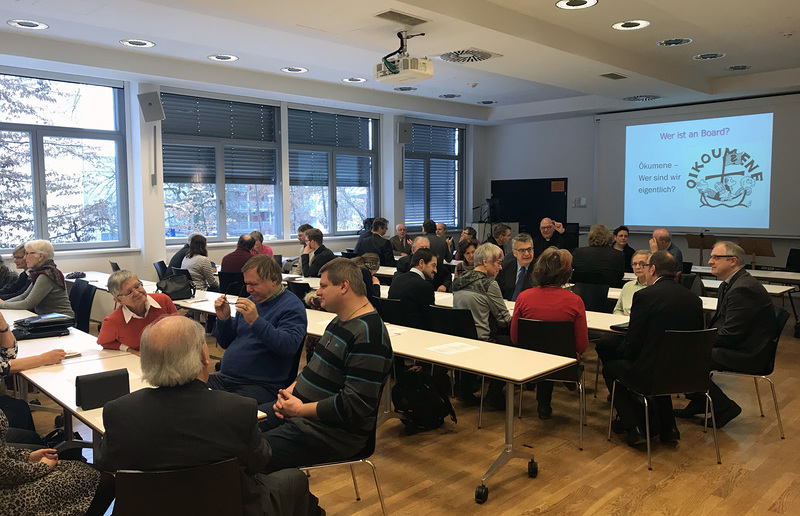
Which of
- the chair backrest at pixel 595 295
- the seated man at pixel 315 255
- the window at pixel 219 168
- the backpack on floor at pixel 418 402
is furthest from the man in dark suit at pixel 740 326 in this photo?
the window at pixel 219 168

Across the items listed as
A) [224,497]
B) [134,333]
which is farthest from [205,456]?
[134,333]

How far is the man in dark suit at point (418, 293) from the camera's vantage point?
4.72m

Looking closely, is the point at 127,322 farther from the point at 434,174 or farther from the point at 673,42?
the point at 434,174

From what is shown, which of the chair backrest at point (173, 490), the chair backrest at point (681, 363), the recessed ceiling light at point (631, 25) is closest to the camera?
the chair backrest at point (173, 490)

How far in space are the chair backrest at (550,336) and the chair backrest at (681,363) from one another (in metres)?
0.50

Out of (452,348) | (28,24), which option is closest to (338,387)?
(452,348)

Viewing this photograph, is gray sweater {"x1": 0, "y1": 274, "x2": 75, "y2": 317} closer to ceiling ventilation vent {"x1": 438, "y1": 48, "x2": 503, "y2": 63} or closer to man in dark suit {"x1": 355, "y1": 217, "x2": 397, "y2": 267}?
man in dark suit {"x1": 355, "y1": 217, "x2": 397, "y2": 267}

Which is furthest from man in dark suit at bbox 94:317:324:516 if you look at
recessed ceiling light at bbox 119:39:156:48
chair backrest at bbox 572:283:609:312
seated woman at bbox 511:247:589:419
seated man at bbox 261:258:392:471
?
recessed ceiling light at bbox 119:39:156:48

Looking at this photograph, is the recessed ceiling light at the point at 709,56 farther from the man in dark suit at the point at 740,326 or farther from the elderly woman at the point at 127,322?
the elderly woman at the point at 127,322

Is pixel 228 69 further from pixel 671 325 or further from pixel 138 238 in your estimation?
pixel 671 325

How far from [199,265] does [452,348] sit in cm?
400

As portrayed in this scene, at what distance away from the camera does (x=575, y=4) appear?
5500 millimetres

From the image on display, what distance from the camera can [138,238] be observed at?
8.56m

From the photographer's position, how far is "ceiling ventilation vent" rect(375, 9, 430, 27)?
5.10 meters
